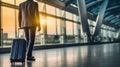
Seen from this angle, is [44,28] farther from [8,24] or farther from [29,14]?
[29,14]

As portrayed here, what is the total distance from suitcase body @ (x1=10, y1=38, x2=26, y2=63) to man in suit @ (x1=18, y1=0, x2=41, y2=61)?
0.38 metres

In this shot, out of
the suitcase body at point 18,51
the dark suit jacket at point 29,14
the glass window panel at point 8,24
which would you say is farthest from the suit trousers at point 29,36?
the glass window panel at point 8,24

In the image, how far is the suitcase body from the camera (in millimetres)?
7031

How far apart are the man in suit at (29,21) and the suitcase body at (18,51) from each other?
14.8 inches

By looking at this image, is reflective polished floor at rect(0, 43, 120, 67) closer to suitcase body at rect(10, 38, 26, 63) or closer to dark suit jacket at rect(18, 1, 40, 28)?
suitcase body at rect(10, 38, 26, 63)

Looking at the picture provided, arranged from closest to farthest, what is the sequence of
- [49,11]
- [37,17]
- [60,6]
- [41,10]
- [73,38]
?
[37,17] → [41,10] → [49,11] → [60,6] → [73,38]

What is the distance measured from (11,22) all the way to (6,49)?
247 centimetres

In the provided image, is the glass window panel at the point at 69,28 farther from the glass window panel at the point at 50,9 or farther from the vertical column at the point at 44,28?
the vertical column at the point at 44,28

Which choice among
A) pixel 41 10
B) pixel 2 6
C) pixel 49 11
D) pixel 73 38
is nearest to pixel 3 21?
pixel 2 6

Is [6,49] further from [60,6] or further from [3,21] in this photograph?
[60,6]

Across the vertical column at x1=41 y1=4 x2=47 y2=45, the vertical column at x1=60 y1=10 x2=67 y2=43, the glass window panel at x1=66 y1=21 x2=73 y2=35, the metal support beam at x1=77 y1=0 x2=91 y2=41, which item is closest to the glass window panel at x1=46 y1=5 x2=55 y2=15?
the vertical column at x1=41 y1=4 x2=47 y2=45

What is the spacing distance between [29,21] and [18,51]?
0.84 m

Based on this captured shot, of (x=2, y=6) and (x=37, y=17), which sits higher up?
(x=2, y=6)

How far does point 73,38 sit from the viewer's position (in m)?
32.9
